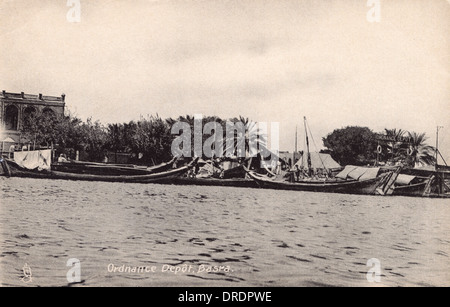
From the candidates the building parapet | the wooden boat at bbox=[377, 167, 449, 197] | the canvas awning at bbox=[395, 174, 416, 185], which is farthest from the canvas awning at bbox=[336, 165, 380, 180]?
the building parapet

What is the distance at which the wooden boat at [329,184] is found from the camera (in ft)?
94.5

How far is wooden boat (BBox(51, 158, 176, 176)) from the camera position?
2278 centimetres

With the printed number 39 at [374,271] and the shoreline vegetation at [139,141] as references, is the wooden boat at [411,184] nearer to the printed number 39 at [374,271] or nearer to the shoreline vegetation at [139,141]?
the shoreline vegetation at [139,141]

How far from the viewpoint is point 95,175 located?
23750 millimetres

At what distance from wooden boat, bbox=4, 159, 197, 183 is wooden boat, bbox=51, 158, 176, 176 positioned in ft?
0.56

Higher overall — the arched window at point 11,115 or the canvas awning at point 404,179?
the arched window at point 11,115

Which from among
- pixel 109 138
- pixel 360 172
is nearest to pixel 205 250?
pixel 109 138

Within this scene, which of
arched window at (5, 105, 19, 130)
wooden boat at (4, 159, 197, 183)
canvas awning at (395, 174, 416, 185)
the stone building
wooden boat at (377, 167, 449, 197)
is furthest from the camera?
canvas awning at (395, 174, 416, 185)

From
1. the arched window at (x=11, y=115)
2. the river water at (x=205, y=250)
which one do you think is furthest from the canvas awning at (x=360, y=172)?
the arched window at (x=11, y=115)

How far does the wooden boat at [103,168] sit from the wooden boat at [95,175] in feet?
0.56

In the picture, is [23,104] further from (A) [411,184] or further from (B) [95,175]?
(A) [411,184]

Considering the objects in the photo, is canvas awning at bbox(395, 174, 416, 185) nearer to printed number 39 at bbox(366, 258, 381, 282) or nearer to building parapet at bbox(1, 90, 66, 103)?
printed number 39 at bbox(366, 258, 381, 282)
